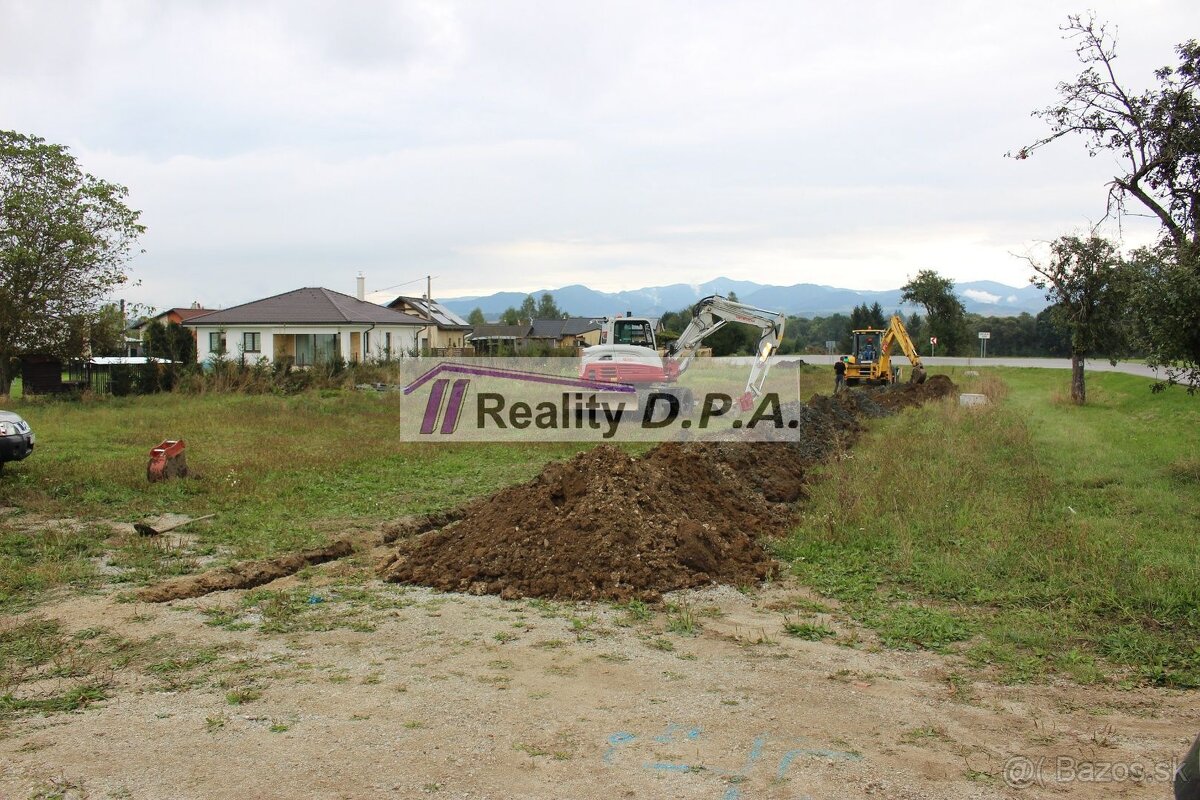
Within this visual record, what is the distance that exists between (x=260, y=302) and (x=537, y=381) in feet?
79.3

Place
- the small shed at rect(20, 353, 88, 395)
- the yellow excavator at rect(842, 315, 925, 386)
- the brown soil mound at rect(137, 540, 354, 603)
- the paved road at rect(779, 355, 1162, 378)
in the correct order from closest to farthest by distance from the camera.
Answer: the brown soil mound at rect(137, 540, 354, 603), the small shed at rect(20, 353, 88, 395), the yellow excavator at rect(842, 315, 925, 386), the paved road at rect(779, 355, 1162, 378)

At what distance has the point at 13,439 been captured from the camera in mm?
12141

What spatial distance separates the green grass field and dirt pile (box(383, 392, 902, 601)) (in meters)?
0.81

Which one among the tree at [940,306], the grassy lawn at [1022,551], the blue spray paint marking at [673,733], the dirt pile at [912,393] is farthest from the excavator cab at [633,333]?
the tree at [940,306]

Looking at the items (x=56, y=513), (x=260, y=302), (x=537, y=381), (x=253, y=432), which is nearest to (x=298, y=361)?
(x=260, y=302)

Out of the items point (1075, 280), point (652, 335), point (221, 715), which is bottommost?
point (221, 715)

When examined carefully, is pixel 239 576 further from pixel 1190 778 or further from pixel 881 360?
pixel 881 360

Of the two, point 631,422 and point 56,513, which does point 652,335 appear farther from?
point 56,513

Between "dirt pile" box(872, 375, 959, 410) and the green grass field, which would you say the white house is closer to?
the green grass field

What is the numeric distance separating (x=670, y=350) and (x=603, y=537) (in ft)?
50.9

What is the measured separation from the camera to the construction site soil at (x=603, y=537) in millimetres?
7980

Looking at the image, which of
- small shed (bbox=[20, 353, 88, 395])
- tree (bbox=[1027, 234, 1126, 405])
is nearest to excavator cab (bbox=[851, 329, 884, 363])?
tree (bbox=[1027, 234, 1126, 405])

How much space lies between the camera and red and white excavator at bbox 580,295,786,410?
20344 millimetres

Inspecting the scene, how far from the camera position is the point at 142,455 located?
1521cm
